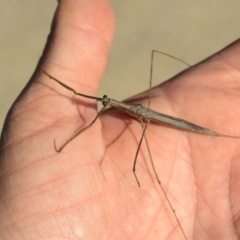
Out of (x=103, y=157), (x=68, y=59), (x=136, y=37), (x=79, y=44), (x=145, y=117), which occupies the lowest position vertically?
(x=103, y=157)

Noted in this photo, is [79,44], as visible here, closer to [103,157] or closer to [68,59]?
[68,59]

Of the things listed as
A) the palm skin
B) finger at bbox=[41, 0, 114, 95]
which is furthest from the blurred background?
finger at bbox=[41, 0, 114, 95]

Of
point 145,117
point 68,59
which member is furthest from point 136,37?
point 68,59

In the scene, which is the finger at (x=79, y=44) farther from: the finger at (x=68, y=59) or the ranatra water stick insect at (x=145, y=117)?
the ranatra water stick insect at (x=145, y=117)

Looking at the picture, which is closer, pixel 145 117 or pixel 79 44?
pixel 79 44

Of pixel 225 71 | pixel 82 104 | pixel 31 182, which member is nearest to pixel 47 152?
pixel 31 182

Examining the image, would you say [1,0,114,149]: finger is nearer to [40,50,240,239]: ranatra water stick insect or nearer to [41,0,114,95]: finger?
[41,0,114,95]: finger

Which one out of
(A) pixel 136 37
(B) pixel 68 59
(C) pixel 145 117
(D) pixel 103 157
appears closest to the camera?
(D) pixel 103 157
